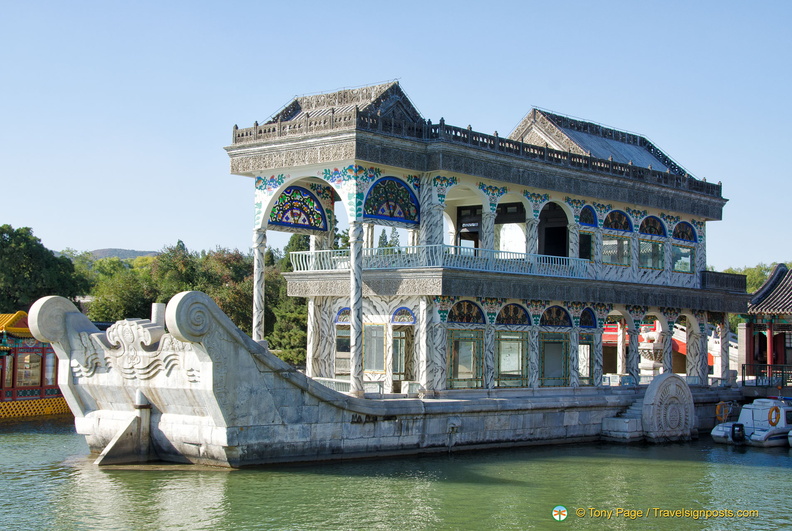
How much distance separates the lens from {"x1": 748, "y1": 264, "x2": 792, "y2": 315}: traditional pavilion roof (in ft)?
104

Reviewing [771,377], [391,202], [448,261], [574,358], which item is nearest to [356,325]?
[448,261]

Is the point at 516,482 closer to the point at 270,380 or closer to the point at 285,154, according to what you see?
the point at 270,380

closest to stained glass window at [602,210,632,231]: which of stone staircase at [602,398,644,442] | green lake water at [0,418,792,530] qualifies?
stone staircase at [602,398,644,442]

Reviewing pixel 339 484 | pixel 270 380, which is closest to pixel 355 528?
pixel 339 484

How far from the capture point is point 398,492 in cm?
1695

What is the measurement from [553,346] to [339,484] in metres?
9.42

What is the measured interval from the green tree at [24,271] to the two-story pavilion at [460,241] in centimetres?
1698

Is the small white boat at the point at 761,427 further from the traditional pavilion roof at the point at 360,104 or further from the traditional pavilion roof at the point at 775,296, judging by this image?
the traditional pavilion roof at the point at 360,104

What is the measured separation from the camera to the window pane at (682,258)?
94.3 ft

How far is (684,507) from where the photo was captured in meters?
16.8

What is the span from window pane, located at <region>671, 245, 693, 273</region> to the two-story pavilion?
63mm


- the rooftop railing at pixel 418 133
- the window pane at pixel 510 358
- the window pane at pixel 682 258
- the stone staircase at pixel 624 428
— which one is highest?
the rooftop railing at pixel 418 133

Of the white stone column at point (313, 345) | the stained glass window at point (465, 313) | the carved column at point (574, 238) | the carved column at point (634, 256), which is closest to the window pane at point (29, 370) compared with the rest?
the white stone column at point (313, 345)

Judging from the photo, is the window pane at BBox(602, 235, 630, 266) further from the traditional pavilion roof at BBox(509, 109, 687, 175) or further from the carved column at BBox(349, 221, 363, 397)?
the carved column at BBox(349, 221, 363, 397)
